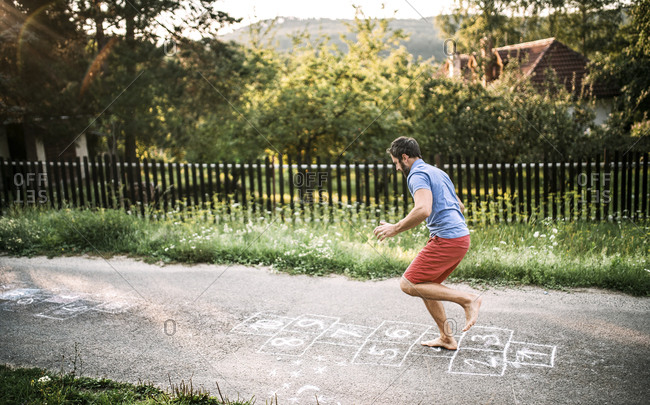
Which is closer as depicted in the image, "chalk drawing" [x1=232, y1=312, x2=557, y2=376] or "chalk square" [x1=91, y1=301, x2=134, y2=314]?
"chalk drawing" [x1=232, y1=312, x2=557, y2=376]

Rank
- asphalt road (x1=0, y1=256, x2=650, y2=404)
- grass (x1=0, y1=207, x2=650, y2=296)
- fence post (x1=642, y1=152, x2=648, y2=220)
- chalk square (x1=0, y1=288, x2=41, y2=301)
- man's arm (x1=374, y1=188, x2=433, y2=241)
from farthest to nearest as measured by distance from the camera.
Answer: fence post (x1=642, y1=152, x2=648, y2=220) < grass (x1=0, y1=207, x2=650, y2=296) < chalk square (x1=0, y1=288, x2=41, y2=301) < man's arm (x1=374, y1=188, x2=433, y2=241) < asphalt road (x1=0, y1=256, x2=650, y2=404)

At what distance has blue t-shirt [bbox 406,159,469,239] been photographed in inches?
169

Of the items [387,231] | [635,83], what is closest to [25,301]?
[387,231]

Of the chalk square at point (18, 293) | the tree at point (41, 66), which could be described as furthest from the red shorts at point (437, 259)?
the tree at point (41, 66)

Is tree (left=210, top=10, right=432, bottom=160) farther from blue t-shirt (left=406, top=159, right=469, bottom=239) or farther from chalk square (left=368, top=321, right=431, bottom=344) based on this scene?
blue t-shirt (left=406, top=159, right=469, bottom=239)

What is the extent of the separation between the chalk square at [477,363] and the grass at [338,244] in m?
2.13

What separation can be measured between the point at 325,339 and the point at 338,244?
3.02m

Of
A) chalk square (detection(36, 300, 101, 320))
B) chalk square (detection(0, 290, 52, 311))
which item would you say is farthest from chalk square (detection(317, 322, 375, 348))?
chalk square (detection(0, 290, 52, 311))

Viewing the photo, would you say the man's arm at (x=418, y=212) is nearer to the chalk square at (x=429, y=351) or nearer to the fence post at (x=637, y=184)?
the chalk square at (x=429, y=351)

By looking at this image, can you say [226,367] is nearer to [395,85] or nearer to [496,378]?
[496,378]

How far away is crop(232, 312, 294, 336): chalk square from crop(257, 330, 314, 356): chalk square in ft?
0.46

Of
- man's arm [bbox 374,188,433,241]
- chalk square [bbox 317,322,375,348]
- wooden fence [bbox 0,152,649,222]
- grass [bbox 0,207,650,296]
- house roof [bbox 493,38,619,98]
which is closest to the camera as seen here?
man's arm [bbox 374,188,433,241]

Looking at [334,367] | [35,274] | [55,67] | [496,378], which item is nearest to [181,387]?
[334,367]

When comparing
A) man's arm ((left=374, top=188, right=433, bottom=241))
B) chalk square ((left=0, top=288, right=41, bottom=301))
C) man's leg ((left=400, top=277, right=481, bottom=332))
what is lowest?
chalk square ((left=0, top=288, right=41, bottom=301))
